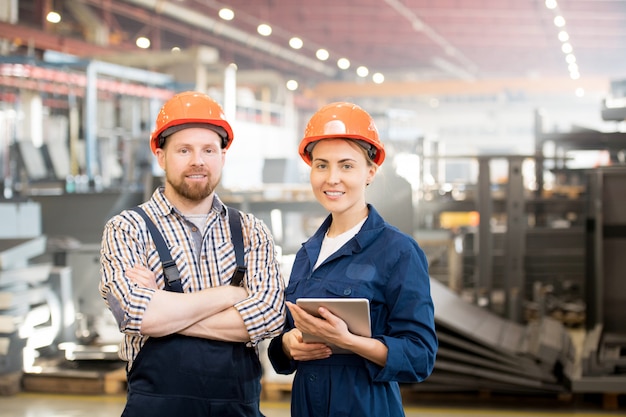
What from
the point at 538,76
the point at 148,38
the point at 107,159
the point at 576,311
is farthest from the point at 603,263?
the point at 538,76

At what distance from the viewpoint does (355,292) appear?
2219 millimetres

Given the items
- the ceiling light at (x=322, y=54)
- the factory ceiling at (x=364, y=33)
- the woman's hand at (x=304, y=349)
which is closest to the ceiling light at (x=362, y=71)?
the factory ceiling at (x=364, y=33)

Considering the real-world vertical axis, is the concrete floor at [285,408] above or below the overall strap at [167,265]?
below

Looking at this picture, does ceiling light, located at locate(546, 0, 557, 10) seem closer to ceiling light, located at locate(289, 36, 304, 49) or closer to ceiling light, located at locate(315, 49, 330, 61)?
ceiling light, located at locate(289, 36, 304, 49)

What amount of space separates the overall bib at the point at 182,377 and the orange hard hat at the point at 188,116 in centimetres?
31

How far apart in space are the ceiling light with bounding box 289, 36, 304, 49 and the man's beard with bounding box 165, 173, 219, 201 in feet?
67.6

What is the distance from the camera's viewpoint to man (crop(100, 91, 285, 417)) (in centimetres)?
234

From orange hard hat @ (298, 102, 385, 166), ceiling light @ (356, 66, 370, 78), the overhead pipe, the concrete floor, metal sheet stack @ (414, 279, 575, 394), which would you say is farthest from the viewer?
ceiling light @ (356, 66, 370, 78)

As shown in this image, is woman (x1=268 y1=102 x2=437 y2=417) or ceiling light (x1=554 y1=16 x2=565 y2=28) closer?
woman (x1=268 y1=102 x2=437 y2=417)

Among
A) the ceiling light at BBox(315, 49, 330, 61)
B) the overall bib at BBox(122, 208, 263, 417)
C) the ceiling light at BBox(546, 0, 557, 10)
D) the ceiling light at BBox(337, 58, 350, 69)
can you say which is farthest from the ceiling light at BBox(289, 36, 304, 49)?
the overall bib at BBox(122, 208, 263, 417)

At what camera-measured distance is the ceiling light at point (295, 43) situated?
22875 mm

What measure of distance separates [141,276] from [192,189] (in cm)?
30

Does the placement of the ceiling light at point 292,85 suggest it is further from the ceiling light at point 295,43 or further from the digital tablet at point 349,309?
the digital tablet at point 349,309

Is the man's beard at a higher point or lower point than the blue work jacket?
higher
